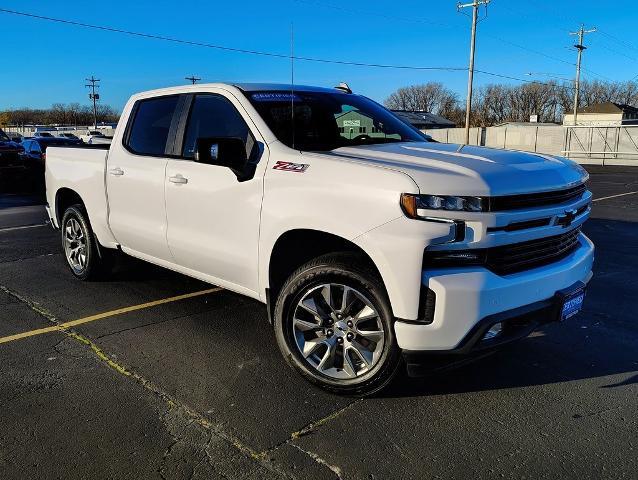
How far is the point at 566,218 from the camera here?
3373 millimetres

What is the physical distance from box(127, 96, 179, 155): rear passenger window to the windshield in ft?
3.24

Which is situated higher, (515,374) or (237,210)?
(237,210)

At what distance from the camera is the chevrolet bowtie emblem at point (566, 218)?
332cm

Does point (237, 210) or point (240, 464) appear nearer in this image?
point (240, 464)

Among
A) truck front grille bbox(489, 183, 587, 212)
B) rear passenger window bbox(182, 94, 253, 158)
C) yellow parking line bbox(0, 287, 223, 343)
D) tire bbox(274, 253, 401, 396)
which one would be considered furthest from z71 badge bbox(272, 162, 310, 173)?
yellow parking line bbox(0, 287, 223, 343)

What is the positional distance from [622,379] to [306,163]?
97.5 inches

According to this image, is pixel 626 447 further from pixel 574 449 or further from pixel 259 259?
pixel 259 259

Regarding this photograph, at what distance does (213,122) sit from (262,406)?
219 centimetres

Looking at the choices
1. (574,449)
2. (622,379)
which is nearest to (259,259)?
(574,449)

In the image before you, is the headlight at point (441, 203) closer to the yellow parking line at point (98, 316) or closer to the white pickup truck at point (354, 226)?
the white pickup truck at point (354, 226)

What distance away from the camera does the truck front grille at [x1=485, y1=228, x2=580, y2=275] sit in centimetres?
300

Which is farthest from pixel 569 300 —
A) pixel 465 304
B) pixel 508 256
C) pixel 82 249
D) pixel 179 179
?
pixel 82 249

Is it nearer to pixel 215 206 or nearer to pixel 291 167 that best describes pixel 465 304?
pixel 291 167

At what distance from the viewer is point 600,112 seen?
88000mm
